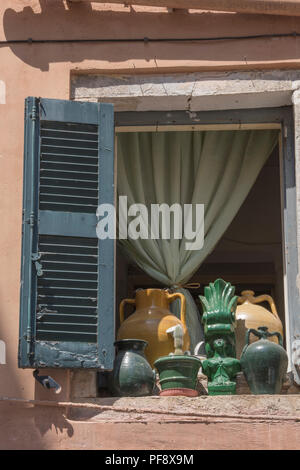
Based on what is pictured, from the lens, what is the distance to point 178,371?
6316mm

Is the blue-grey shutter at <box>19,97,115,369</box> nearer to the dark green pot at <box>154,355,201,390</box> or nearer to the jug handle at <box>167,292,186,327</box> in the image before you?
the dark green pot at <box>154,355,201,390</box>

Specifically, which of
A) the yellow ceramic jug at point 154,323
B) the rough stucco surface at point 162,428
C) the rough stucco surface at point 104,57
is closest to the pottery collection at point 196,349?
the yellow ceramic jug at point 154,323

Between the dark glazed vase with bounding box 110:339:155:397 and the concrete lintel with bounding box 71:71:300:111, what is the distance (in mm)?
1309

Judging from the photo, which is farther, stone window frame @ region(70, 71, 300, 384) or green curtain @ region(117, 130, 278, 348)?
green curtain @ region(117, 130, 278, 348)

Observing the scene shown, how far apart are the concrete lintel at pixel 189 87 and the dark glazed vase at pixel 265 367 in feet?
4.40

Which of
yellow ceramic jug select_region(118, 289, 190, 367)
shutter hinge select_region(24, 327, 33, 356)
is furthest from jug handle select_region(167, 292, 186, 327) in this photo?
shutter hinge select_region(24, 327, 33, 356)

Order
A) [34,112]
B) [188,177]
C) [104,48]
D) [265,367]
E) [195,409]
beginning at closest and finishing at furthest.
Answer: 1. [195,409]
2. [265,367]
3. [34,112]
4. [104,48]
5. [188,177]

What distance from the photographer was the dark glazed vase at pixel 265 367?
631 cm

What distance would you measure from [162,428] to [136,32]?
7.05 ft

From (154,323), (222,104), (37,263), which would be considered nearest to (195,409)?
(154,323)

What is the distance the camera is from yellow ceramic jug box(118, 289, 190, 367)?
6.66 metres

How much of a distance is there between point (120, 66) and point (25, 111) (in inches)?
23.5

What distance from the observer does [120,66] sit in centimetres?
688

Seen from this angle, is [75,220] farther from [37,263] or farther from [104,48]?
[104,48]
